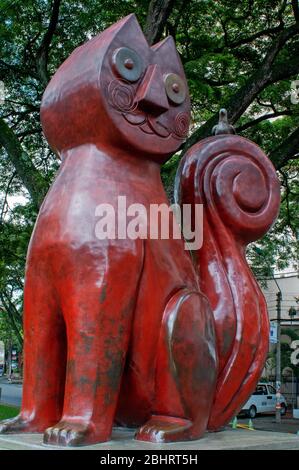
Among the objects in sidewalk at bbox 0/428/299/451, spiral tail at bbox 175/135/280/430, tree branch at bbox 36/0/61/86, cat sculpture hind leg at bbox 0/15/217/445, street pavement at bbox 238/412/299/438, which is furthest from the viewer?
street pavement at bbox 238/412/299/438

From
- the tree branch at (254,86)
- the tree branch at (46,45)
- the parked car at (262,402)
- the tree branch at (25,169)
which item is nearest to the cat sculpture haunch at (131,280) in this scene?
the tree branch at (254,86)

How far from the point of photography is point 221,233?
3869 mm

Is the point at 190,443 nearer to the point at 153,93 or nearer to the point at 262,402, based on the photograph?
the point at 153,93

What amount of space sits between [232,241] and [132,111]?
3.45 ft

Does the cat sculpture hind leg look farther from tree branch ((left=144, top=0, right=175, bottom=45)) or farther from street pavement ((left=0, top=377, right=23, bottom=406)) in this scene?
street pavement ((left=0, top=377, right=23, bottom=406))

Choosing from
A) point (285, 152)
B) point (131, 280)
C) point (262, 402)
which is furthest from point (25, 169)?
point (262, 402)

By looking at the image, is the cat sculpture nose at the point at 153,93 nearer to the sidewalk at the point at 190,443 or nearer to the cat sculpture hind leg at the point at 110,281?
the cat sculpture hind leg at the point at 110,281

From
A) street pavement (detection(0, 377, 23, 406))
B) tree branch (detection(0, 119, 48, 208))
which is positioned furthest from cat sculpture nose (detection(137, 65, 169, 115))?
street pavement (detection(0, 377, 23, 406))

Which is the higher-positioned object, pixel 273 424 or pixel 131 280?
pixel 131 280

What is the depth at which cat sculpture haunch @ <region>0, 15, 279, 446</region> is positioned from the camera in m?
3.18

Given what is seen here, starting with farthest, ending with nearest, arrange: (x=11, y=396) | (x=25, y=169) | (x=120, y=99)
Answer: (x=11, y=396) → (x=25, y=169) → (x=120, y=99)

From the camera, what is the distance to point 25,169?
26.9 feet

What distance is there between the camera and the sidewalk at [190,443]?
2953 millimetres
